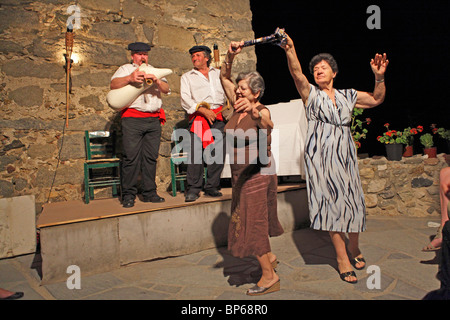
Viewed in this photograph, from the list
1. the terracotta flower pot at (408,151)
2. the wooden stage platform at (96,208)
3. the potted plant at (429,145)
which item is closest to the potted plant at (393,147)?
the terracotta flower pot at (408,151)

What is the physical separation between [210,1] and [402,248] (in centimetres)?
427

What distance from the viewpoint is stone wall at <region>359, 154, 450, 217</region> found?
4.70 metres

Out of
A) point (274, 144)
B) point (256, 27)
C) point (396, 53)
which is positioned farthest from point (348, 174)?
point (256, 27)

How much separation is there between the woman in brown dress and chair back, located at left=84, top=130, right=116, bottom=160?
2369mm

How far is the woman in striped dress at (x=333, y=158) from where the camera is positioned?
2.74 meters

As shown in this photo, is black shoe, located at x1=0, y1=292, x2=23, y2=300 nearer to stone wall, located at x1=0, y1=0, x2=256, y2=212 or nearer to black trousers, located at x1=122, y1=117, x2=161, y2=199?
black trousers, located at x1=122, y1=117, x2=161, y2=199

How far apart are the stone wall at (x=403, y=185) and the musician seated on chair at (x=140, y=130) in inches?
115

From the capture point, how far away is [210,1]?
5289 millimetres

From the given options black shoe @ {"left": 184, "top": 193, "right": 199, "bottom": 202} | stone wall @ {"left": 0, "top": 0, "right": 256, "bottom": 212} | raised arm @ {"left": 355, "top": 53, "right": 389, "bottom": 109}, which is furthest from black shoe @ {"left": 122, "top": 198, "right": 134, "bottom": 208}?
raised arm @ {"left": 355, "top": 53, "right": 389, "bottom": 109}

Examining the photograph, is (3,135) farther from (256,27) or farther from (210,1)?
(256,27)

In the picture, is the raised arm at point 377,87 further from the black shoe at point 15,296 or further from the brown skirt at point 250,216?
the black shoe at point 15,296

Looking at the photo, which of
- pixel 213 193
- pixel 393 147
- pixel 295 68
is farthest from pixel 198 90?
pixel 393 147

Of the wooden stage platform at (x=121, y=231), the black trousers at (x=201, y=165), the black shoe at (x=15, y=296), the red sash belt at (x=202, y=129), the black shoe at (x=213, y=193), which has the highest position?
the red sash belt at (x=202, y=129)

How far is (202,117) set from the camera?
3.99 metres
